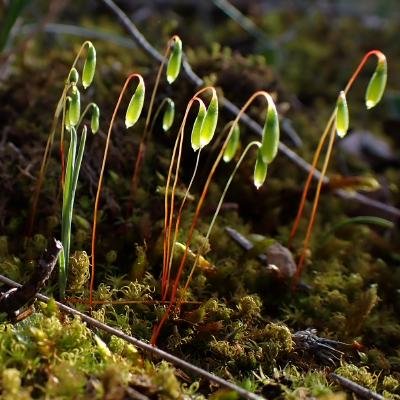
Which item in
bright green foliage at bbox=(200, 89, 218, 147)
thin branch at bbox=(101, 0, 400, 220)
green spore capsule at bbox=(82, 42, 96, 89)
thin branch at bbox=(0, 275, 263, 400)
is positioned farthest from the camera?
thin branch at bbox=(101, 0, 400, 220)

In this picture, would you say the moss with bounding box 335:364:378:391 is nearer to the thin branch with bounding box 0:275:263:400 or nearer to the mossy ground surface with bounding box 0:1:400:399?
the mossy ground surface with bounding box 0:1:400:399

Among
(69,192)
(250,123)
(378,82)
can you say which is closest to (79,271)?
(69,192)

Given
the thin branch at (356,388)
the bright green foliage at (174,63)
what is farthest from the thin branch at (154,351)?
the bright green foliage at (174,63)

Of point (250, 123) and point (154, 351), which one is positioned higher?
point (250, 123)

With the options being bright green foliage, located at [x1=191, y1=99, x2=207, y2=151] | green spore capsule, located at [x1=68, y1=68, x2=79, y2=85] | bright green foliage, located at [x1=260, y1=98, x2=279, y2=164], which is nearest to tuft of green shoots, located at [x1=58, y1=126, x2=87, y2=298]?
green spore capsule, located at [x1=68, y1=68, x2=79, y2=85]

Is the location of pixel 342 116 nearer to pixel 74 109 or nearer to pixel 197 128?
pixel 197 128

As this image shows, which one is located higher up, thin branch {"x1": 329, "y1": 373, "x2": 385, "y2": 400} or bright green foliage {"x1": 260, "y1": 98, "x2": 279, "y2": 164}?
bright green foliage {"x1": 260, "y1": 98, "x2": 279, "y2": 164}
